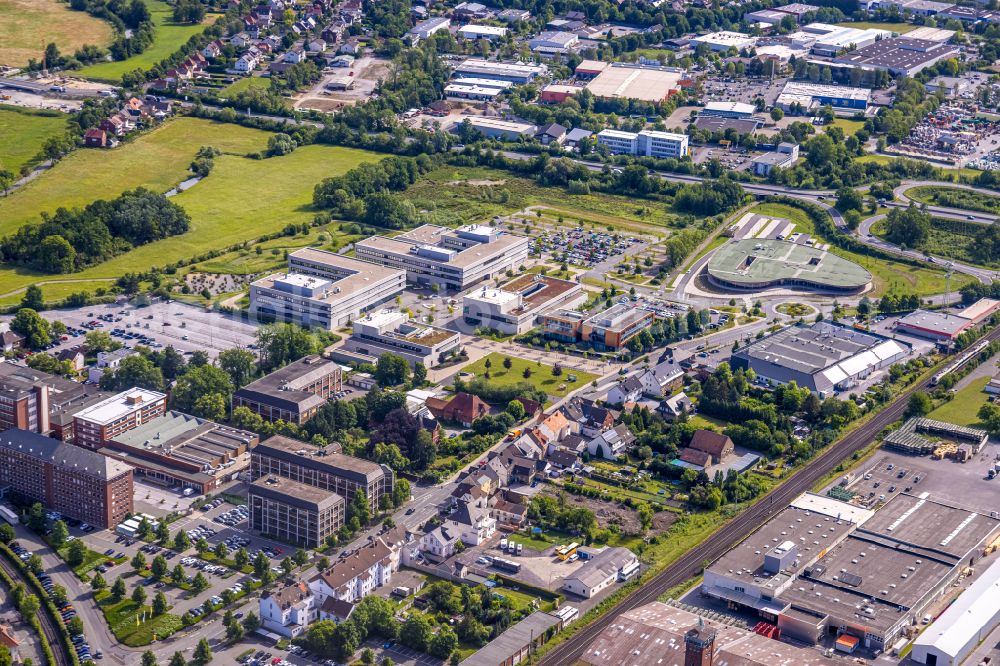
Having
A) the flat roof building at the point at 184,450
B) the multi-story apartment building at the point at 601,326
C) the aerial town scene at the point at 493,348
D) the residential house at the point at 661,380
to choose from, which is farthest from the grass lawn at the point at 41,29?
the residential house at the point at 661,380

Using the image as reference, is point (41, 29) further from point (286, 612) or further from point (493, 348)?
point (286, 612)

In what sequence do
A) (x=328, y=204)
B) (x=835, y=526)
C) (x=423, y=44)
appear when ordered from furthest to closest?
(x=423, y=44), (x=328, y=204), (x=835, y=526)

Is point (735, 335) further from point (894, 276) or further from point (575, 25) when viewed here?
point (575, 25)

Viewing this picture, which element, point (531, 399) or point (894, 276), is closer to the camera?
point (531, 399)

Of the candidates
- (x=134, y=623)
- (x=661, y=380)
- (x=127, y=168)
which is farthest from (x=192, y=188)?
(x=134, y=623)

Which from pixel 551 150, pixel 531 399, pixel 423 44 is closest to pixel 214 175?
pixel 551 150

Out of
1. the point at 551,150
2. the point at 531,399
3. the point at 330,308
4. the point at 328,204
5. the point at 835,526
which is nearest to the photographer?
the point at 835,526

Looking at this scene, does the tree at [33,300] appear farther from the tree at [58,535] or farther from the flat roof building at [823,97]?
the flat roof building at [823,97]
